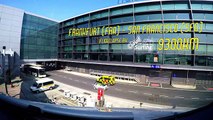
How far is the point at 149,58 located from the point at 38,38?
0.86 m

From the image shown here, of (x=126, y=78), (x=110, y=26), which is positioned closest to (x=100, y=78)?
(x=126, y=78)

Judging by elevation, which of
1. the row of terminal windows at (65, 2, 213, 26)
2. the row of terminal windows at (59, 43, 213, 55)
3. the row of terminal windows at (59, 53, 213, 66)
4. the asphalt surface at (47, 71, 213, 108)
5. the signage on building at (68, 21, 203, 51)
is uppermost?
the row of terminal windows at (65, 2, 213, 26)

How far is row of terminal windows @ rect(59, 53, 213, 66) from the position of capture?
38.7 inches

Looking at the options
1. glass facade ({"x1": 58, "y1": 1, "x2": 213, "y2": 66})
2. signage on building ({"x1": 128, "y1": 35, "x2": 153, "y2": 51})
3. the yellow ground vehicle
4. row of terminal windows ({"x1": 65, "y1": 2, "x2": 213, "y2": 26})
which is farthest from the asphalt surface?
row of terminal windows ({"x1": 65, "y1": 2, "x2": 213, "y2": 26})

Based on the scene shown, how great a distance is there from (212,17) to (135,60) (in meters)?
0.61

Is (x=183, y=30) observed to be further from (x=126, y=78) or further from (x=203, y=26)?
(x=126, y=78)

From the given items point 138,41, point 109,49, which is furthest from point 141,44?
point 109,49

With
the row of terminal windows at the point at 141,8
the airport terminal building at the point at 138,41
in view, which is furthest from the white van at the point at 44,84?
the row of terminal windows at the point at 141,8

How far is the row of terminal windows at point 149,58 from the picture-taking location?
98 cm

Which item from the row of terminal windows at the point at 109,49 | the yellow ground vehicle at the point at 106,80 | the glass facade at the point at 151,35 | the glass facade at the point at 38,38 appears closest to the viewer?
the glass facade at the point at 38,38

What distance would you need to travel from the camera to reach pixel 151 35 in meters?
1.19

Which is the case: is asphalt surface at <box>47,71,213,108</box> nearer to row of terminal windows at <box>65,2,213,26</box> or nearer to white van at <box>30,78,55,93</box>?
white van at <box>30,78,55,93</box>

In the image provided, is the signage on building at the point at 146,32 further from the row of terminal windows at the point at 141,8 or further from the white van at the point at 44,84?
the white van at the point at 44,84

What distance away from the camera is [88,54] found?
123cm
